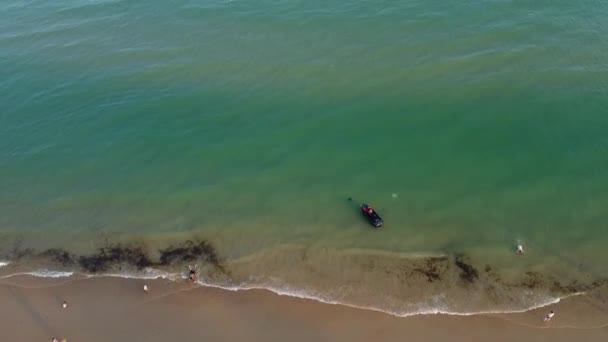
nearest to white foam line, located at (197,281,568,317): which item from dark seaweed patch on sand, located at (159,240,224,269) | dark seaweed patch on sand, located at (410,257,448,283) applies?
dark seaweed patch on sand, located at (159,240,224,269)

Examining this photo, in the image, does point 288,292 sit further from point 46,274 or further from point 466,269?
point 46,274

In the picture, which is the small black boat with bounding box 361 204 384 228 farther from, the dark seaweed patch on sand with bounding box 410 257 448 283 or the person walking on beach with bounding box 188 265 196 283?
the person walking on beach with bounding box 188 265 196 283

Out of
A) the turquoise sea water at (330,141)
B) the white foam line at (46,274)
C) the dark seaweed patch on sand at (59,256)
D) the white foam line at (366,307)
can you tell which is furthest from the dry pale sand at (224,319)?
the dark seaweed patch on sand at (59,256)

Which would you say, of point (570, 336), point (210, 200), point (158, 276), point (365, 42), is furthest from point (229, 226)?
point (365, 42)

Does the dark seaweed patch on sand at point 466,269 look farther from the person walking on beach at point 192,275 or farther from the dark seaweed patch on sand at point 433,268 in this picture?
the person walking on beach at point 192,275

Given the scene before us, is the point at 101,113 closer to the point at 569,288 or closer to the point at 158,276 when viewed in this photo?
the point at 158,276
